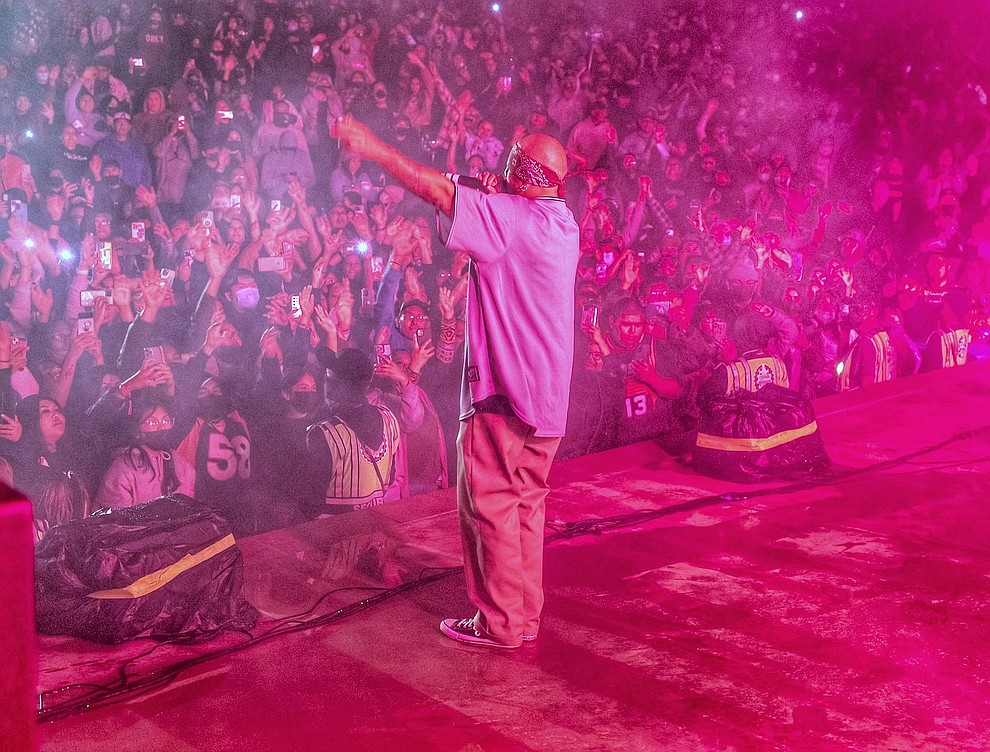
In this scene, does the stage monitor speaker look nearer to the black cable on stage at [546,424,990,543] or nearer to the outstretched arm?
the outstretched arm

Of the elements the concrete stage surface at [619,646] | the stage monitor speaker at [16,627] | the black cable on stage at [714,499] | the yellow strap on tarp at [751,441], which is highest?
the stage monitor speaker at [16,627]

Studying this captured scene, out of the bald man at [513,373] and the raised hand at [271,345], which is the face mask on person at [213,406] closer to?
the raised hand at [271,345]

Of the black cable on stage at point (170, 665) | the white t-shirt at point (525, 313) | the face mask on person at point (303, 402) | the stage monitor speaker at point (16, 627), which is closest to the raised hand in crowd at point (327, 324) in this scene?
the face mask on person at point (303, 402)

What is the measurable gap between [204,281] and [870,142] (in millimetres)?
7471

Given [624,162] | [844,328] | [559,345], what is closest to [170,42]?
[559,345]

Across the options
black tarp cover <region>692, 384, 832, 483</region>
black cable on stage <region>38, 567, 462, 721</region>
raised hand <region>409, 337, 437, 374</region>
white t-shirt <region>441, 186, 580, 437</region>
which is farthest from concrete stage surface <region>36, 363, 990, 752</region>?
raised hand <region>409, 337, 437, 374</region>

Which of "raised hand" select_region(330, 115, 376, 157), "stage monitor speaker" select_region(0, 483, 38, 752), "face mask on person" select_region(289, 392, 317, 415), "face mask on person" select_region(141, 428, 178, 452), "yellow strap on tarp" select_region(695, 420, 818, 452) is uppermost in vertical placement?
"raised hand" select_region(330, 115, 376, 157)

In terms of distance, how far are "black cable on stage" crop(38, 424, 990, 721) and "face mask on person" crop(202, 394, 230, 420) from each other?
177cm

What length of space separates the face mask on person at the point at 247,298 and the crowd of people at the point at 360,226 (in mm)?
13

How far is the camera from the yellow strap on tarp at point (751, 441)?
598 centimetres

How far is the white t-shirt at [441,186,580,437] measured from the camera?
11.1 feet

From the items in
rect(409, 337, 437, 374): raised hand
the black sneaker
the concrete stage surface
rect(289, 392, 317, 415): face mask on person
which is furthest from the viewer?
rect(409, 337, 437, 374): raised hand

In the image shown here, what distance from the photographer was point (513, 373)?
3.47m

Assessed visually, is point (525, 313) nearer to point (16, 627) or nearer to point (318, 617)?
point (318, 617)
